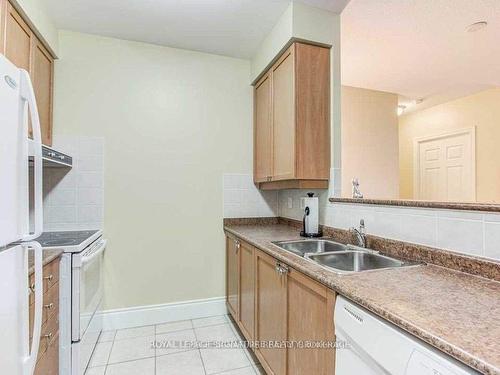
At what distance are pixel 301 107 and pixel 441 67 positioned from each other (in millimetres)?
2190

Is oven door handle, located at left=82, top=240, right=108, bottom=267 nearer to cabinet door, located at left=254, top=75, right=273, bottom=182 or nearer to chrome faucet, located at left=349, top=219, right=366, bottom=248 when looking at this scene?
cabinet door, located at left=254, top=75, right=273, bottom=182

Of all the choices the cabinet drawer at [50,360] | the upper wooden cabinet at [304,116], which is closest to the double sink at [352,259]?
the upper wooden cabinet at [304,116]

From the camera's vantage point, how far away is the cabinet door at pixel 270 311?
57.4 inches

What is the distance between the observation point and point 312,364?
1.17 m

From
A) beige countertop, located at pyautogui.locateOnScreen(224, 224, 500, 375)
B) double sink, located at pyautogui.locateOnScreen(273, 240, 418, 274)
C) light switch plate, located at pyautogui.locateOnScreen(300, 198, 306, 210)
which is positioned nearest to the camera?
beige countertop, located at pyautogui.locateOnScreen(224, 224, 500, 375)

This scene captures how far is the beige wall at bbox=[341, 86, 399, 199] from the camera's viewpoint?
3.62m

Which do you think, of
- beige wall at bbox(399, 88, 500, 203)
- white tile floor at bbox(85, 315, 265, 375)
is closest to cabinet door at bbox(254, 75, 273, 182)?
white tile floor at bbox(85, 315, 265, 375)

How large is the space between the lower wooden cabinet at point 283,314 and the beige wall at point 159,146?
0.64m

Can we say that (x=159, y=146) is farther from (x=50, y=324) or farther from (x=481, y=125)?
(x=481, y=125)

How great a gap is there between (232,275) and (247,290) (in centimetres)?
44

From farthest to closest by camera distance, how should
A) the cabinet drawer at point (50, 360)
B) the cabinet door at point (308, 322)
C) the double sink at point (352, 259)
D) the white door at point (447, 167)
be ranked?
the white door at point (447, 167) < the double sink at point (352, 259) < the cabinet drawer at point (50, 360) < the cabinet door at point (308, 322)

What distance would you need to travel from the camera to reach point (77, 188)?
7.48ft

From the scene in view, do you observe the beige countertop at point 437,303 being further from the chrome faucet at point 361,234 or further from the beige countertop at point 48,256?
the beige countertop at point 48,256

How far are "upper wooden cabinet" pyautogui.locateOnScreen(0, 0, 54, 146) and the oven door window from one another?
0.95 m
